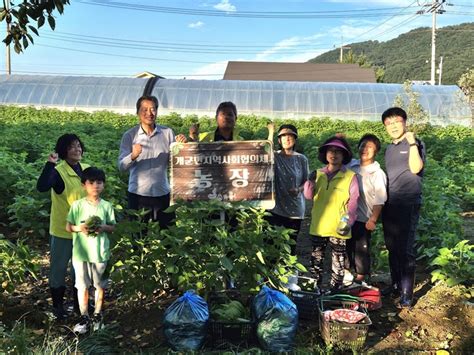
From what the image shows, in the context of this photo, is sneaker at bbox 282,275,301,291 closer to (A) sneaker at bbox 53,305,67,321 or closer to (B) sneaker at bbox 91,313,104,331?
(B) sneaker at bbox 91,313,104,331

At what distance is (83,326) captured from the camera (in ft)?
10.7

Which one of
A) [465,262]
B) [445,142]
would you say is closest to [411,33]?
[445,142]

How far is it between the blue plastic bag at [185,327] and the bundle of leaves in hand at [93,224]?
86 centimetres

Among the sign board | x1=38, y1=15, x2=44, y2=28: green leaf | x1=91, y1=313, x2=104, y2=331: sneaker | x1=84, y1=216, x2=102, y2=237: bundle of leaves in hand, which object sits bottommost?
x1=91, y1=313, x2=104, y2=331: sneaker

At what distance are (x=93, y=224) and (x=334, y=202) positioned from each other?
1.95 meters

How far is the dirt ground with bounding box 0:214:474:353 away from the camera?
3078 mm

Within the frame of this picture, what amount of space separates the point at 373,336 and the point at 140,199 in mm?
2176

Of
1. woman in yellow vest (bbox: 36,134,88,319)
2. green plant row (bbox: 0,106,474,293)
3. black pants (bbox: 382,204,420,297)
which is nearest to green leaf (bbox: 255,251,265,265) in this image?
green plant row (bbox: 0,106,474,293)

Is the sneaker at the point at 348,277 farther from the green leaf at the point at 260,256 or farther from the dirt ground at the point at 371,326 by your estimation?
the green leaf at the point at 260,256

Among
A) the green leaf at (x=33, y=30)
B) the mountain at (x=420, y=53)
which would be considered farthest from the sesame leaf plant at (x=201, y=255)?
the mountain at (x=420, y=53)

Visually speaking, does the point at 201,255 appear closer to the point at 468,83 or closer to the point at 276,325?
the point at 276,325

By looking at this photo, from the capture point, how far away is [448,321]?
134 inches

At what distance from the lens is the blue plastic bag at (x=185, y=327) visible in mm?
2879

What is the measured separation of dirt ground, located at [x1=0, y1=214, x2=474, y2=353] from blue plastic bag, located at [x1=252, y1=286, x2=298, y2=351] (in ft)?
0.37
